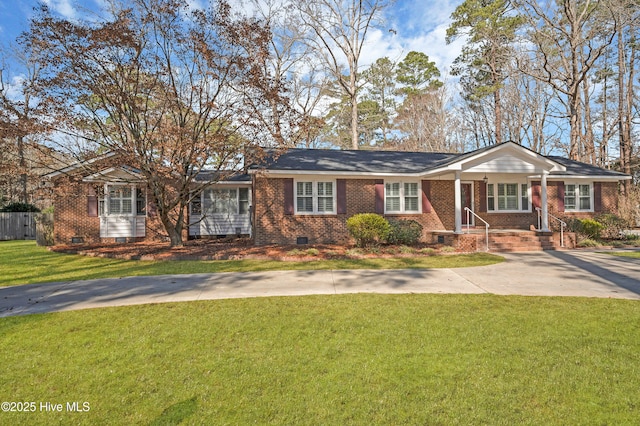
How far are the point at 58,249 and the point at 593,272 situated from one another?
652 inches

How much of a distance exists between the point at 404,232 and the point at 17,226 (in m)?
22.1

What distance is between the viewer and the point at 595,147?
86.3 ft

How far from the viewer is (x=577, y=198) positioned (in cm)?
1534

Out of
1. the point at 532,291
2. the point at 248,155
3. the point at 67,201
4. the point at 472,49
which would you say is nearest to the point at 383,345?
the point at 532,291

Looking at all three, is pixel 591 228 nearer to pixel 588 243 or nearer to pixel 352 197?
pixel 588 243

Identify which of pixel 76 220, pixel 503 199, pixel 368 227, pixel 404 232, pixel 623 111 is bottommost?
pixel 404 232

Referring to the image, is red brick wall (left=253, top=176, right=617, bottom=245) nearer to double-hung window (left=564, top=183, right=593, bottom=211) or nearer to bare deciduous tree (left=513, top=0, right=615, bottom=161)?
Answer: double-hung window (left=564, top=183, right=593, bottom=211)

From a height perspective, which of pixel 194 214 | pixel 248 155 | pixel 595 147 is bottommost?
pixel 194 214

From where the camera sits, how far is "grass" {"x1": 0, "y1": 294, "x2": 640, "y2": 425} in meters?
2.50

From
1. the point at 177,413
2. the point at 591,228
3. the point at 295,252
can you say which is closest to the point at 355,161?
the point at 295,252

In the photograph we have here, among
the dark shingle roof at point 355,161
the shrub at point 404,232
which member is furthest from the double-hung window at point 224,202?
the shrub at point 404,232

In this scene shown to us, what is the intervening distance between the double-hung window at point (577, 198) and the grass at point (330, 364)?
12473 millimetres

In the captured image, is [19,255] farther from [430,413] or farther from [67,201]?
[430,413]

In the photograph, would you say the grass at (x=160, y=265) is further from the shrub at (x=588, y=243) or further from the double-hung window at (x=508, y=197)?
the double-hung window at (x=508, y=197)
